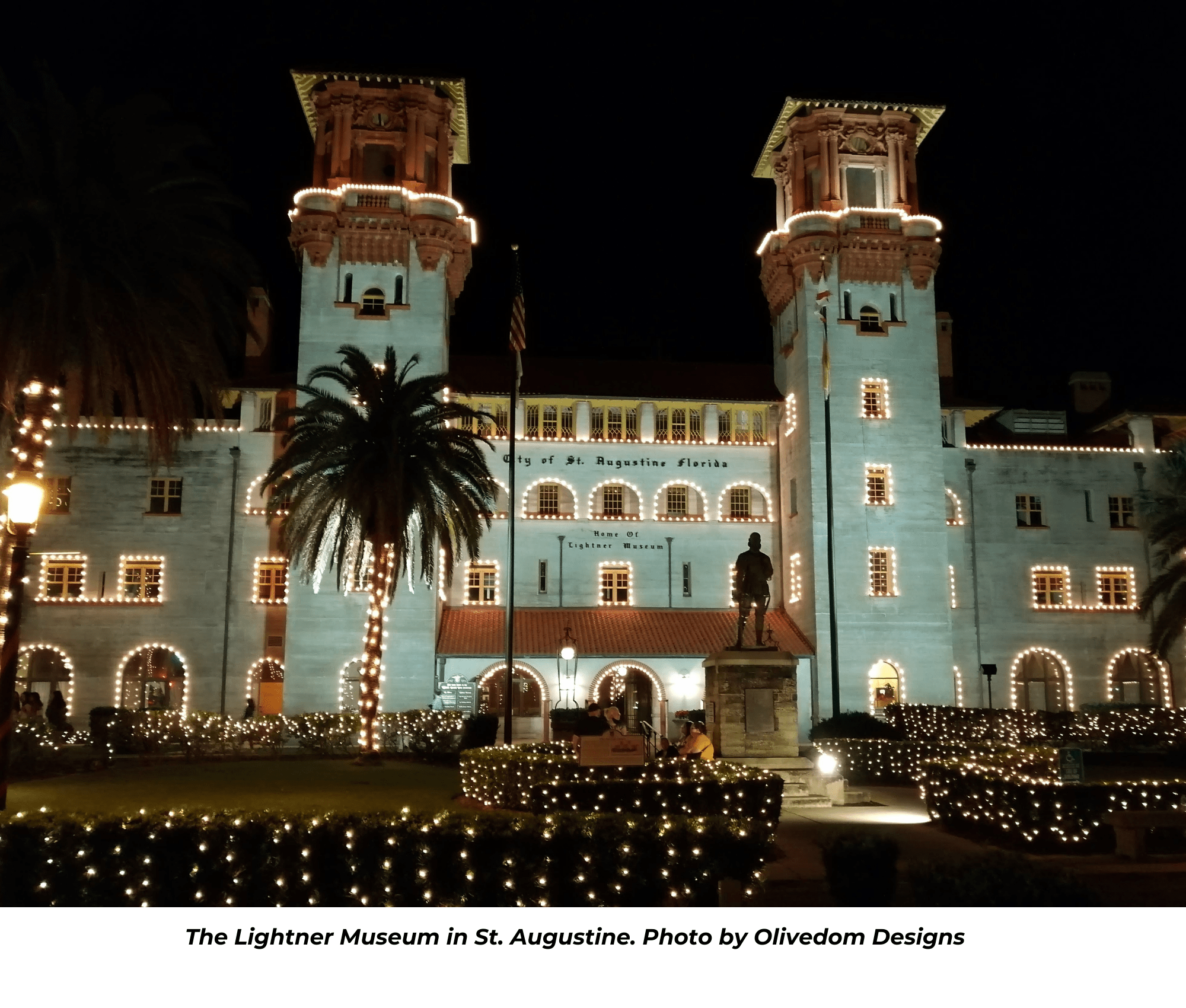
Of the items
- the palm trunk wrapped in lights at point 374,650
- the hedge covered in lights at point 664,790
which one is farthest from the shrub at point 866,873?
the palm trunk wrapped in lights at point 374,650

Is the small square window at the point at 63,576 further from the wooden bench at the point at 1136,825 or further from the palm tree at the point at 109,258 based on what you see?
the wooden bench at the point at 1136,825

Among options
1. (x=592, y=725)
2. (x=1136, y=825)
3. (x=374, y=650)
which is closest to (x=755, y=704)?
(x=592, y=725)

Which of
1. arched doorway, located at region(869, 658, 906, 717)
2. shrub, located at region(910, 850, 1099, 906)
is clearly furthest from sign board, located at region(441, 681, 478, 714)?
shrub, located at region(910, 850, 1099, 906)

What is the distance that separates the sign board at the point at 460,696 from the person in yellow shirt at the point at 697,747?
74.8ft

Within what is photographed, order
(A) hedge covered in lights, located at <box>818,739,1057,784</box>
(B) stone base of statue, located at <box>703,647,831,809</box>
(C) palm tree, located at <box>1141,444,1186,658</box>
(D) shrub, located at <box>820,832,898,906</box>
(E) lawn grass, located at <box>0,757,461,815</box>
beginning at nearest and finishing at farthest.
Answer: (D) shrub, located at <box>820,832,898,906</box> < (E) lawn grass, located at <box>0,757,461,815</box> < (B) stone base of statue, located at <box>703,647,831,809</box> < (A) hedge covered in lights, located at <box>818,739,1057,784</box> < (C) palm tree, located at <box>1141,444,1186,658</box>

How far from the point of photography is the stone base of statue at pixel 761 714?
23.6 m

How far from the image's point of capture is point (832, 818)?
835 inches

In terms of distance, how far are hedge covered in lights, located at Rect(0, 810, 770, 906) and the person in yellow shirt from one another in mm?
9148

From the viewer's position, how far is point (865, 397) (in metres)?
46.9

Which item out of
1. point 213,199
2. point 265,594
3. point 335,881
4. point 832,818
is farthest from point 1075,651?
point 335,881

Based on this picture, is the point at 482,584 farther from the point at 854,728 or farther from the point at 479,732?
the point at 854,728

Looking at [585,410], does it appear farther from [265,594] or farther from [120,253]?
[120,253]

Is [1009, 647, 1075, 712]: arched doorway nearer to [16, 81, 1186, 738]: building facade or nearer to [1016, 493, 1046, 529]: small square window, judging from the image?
[16, 81, 1186, 738]: building facade

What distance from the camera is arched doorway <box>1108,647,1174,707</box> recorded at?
48.4 metres
